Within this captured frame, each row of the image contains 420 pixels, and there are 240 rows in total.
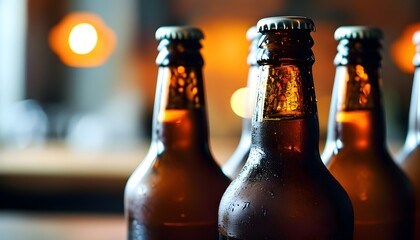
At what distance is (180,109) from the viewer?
0.66m

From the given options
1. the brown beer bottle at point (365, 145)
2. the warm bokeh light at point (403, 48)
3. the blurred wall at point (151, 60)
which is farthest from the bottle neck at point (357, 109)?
the warm bokeh light at point (403, 48)

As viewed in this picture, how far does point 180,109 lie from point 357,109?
0.51ft

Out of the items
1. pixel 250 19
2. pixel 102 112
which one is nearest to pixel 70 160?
pixel 102 112

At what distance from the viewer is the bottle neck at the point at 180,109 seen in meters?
0.65

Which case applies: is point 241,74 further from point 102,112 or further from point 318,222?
point 318,222

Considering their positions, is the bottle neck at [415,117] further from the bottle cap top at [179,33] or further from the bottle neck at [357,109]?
the bottle cap top at [179,33]

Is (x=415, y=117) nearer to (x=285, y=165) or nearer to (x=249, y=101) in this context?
(x=249, y=101)

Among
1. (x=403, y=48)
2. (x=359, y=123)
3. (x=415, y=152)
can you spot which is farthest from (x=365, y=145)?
(x=403, y=48)

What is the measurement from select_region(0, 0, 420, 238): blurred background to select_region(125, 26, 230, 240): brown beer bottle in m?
2.54

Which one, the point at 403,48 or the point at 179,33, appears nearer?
the point at 179,33

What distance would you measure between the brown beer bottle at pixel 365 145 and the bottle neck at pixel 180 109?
118 millimetres

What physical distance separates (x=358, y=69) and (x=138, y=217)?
0.23 metres

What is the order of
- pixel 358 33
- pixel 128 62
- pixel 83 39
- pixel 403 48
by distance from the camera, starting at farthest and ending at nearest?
pixel 128 62, pixel 403 48, pixel 83 39, pixel 358 33

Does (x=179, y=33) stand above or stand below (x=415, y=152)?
above
